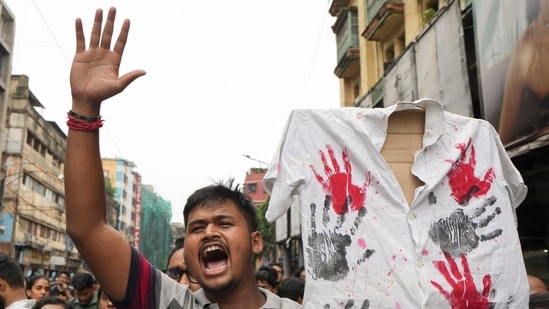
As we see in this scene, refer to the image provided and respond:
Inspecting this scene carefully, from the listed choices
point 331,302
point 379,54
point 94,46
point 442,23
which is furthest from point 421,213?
point 379,54

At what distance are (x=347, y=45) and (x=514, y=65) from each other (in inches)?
421

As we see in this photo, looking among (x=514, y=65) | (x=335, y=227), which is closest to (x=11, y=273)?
(x=335, y=227)

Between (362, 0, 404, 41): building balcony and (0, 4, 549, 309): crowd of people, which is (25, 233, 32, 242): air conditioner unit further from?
(0, 4, 549, 309): crowd of people

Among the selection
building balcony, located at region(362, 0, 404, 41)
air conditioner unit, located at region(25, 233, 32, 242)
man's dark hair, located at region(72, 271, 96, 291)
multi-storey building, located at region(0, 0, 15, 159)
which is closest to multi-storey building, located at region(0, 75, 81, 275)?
air conditioner unit, located at region(25, 233, 32, 242)

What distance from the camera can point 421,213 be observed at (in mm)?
2176

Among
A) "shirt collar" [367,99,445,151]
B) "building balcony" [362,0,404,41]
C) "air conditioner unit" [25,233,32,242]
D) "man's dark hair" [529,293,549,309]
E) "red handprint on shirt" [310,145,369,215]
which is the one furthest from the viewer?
"air conditioner unit" [25,233,32,242]

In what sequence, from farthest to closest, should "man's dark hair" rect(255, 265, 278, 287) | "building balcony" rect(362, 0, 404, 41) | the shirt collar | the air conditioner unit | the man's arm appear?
the air conditioner unit
"building balcony" rect(362, 0, 404, 41)
"man's dark hair" rect(255, 265, 278, 287)
the shirt collar
the man's arm

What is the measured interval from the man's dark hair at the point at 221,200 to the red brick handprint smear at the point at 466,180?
883 millimetres

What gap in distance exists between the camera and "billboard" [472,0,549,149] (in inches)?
220

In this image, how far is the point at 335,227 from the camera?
2.15 m

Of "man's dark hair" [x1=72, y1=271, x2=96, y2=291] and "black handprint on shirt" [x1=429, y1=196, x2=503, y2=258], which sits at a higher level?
"black handprint on shirt" [x1=429, y1=196, x2=503, y2=258]

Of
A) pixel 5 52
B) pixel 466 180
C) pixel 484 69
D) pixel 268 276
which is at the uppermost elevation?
pixel 5 52

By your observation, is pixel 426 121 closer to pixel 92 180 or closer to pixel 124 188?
pixel 92 180

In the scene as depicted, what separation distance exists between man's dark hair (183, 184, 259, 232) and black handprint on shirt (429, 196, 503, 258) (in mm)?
743
